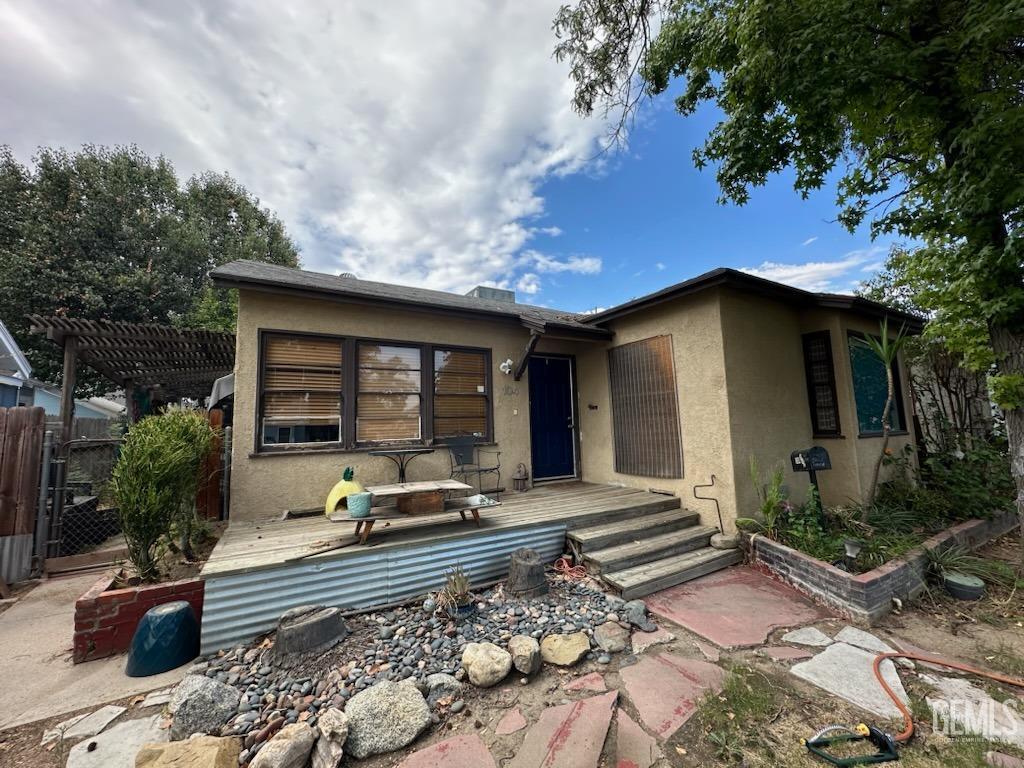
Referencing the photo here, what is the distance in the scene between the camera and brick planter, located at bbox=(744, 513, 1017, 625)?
10.8 ft

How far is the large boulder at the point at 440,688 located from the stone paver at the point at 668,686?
1.11 metres

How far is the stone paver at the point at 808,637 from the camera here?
9.53 ft

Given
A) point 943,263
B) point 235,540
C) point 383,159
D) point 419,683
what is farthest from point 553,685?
point 383,159

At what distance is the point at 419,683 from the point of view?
2.40 metres

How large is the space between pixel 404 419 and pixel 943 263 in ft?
21.4

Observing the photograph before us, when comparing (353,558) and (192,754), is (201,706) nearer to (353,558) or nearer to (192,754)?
(192,754)

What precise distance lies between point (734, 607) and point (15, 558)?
7.33m

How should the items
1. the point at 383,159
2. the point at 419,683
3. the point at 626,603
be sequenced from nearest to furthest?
the point at 419,683 < the point at 626,603 < the point at 383,159

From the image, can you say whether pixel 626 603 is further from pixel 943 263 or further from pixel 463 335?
pixel 943 263

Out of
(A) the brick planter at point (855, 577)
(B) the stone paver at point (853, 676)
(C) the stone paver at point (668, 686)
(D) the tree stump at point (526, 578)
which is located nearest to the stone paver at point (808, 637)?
(B) the stone paver at point (853, 676)

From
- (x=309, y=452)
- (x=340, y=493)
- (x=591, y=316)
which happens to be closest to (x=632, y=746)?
(x=340, y=493)

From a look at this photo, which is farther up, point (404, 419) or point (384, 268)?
point (384, 268)

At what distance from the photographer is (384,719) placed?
2037mm

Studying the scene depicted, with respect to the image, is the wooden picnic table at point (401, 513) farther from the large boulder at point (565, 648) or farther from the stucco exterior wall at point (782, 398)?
the stucco exterior wall at point (782, 398)
